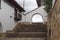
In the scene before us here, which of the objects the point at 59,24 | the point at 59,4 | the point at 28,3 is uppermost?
the point at 28,3

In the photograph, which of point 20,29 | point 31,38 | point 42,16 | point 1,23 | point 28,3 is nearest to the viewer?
point 31,38

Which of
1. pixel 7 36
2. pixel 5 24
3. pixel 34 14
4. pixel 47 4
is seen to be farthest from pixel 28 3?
pixel 7 36

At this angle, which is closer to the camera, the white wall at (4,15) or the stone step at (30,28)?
the stone step at (30,28)

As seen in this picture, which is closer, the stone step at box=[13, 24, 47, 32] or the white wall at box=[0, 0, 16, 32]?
the stone step at box=[13, 24, 47, 32]

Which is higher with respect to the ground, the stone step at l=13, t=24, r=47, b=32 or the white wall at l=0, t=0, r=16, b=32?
the white wall at l=0, t=0, r=16, b=32

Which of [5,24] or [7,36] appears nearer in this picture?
[7,36]

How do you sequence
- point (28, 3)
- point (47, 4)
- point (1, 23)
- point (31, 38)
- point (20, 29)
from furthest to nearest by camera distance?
point (28, 3) → point (1, 23) → point (47, 4) → point (20, 29) → point (31, 38)

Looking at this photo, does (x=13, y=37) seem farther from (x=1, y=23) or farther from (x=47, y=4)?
(x=1, y=23)

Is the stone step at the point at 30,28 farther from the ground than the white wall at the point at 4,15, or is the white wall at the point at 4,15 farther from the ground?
the white wall at the point at 4,15

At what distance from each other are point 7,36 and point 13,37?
339 millimetres

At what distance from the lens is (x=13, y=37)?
8.74m

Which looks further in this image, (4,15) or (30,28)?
(4,15)

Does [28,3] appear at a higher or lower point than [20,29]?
higher

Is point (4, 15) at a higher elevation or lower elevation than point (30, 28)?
higher
